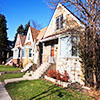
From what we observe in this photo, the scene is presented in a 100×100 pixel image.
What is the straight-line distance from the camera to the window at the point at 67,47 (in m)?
8.20

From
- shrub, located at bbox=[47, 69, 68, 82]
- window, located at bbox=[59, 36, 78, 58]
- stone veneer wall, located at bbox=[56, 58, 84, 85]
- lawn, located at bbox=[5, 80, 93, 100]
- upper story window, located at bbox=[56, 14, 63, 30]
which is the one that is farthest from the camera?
upper story window, located at bbox=[56, 14, 63, 30]

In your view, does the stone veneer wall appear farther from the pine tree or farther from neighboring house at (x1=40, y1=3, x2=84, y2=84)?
the pine tree

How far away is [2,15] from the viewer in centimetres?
2852

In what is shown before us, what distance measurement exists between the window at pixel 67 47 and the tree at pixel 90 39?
4.24 ft

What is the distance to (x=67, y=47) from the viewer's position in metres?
8.80

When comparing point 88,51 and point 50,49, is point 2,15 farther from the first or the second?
point 88,51

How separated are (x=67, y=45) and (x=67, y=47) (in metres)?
0.20

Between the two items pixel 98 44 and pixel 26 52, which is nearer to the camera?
pixel 98 44

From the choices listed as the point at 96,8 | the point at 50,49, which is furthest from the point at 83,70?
the point at 50,49

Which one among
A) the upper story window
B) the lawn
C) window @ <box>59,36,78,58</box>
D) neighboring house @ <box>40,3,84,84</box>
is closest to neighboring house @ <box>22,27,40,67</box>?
neighboring house @ <box>40,3,84,84</box>

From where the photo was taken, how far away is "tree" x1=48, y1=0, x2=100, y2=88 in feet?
20.0

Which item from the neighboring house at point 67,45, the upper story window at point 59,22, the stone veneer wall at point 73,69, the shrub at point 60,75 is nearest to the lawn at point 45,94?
the shrub at point 60,75

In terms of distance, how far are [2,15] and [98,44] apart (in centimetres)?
3111

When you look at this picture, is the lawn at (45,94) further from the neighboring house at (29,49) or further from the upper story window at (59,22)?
the neighboring house at (29,49)
